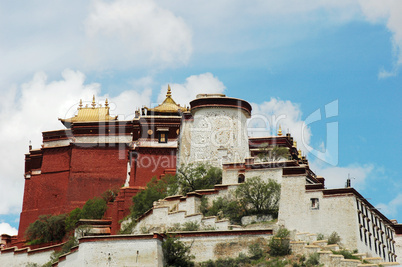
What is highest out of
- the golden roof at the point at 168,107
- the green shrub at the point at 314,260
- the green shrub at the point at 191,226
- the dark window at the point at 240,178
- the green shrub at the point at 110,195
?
the golden roof at the point at 168,107

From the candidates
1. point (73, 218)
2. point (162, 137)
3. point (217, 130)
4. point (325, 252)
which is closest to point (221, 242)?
point (325, 252)

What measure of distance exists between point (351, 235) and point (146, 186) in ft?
45.9

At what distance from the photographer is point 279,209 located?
1609 inches

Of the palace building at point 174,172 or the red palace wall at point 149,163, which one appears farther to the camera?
the red palace wall at point 149,163

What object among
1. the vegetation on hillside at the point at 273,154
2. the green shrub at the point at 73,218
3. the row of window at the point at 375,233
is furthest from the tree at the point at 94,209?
the row of window at the point at 375,233

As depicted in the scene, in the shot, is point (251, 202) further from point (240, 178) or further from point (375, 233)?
point (375, 233)

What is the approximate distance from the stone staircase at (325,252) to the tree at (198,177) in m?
7.61

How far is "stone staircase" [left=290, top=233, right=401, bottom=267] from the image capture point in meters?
36.4

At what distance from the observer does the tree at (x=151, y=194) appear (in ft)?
150

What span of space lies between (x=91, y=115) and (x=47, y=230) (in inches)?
388

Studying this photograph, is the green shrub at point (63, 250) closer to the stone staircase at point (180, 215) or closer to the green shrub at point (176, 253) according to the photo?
the stone staircase at point (180, 215)

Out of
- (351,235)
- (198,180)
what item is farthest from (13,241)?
(351,235)

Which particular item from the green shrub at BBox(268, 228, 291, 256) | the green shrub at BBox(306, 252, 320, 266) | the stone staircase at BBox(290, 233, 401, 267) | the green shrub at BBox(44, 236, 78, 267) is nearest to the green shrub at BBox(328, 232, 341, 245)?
the stone staircase at BBox(290, 233, 401, 267)

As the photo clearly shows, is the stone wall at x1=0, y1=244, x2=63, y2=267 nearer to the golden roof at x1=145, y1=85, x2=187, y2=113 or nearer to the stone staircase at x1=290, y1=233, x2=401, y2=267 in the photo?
the golden roof at x1=145, y1=85, x2=187, y2=113
